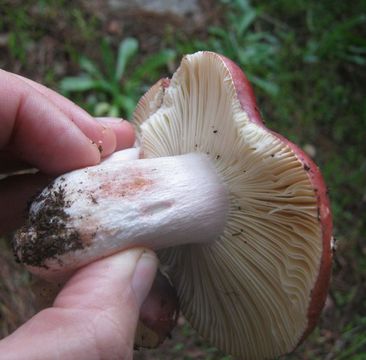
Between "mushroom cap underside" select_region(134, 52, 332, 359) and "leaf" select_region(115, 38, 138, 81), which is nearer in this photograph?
"mushroom cap underside" select_region(134, 52, 332, 359)

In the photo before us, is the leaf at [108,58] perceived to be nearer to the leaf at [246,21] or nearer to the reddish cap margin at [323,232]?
the leaf at [246,21]

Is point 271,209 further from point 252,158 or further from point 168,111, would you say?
point 168,111

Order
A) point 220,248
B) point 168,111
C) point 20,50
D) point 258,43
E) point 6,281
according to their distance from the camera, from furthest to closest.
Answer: point 258,43 < point 20,50 < point 6,281 < point 168,111 < point 220,248

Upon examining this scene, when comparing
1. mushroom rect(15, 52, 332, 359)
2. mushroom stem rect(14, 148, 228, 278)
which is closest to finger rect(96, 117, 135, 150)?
mushroom rect(15, 52, 332, 359)

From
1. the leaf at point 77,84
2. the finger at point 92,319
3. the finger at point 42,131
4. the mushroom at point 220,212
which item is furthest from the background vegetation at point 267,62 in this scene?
the finger at point 92,319

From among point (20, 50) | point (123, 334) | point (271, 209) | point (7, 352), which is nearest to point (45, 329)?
point (7, 352)

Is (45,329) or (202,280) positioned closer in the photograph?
(45,329)

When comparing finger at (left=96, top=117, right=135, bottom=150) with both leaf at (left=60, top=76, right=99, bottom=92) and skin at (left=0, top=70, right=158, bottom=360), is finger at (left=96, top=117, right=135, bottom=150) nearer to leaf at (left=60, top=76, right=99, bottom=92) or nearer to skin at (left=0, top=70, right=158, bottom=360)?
skin at (left=0, top=70, right=158, bottom=360)

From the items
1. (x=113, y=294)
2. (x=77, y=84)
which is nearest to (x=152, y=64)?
(x=77, y=84)
